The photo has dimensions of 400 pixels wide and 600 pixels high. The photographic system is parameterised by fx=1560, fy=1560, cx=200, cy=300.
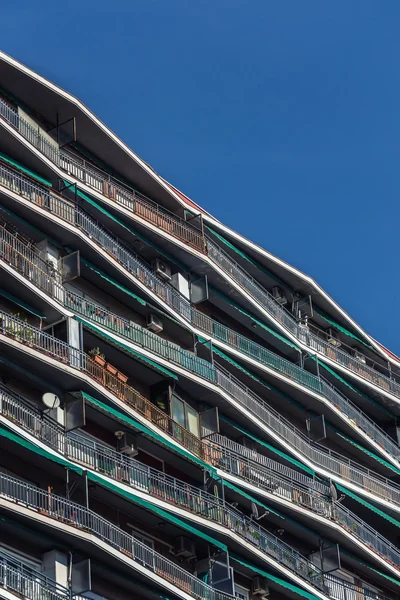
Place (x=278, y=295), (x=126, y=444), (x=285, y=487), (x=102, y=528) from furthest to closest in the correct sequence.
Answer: (x=278, y=295) < (x=285, y=487) < (x=126, y=444) < (x=102, y=528)

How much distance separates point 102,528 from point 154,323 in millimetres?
9448

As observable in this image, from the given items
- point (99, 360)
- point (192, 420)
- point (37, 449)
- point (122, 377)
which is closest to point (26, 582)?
point (37, 449)

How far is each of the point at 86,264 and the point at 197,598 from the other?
33.4 ft

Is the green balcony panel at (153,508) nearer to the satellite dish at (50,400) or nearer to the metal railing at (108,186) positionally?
the satellite dish at (50,400)

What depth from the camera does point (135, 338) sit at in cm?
4531

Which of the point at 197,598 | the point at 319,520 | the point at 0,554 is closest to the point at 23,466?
the point at 0,554

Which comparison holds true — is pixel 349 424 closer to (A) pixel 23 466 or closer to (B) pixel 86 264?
(B) pixel 86 264

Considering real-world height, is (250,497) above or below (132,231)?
below

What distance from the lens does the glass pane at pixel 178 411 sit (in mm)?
45756

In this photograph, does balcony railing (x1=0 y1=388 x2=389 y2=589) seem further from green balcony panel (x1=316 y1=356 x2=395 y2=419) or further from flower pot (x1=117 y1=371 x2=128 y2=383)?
green balcony panel (x1=316 y1=356 x2=395 y2=419)

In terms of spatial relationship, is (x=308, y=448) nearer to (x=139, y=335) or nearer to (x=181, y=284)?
(x=181, y=284)

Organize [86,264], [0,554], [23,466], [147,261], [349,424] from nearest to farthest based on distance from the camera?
[0,554]
[23,466]
[86,264]
[147,261]
[349,424]

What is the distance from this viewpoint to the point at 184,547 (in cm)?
4356

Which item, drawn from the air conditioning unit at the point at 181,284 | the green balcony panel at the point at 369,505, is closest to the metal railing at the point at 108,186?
the air conditioning unit at the point at 181,284
